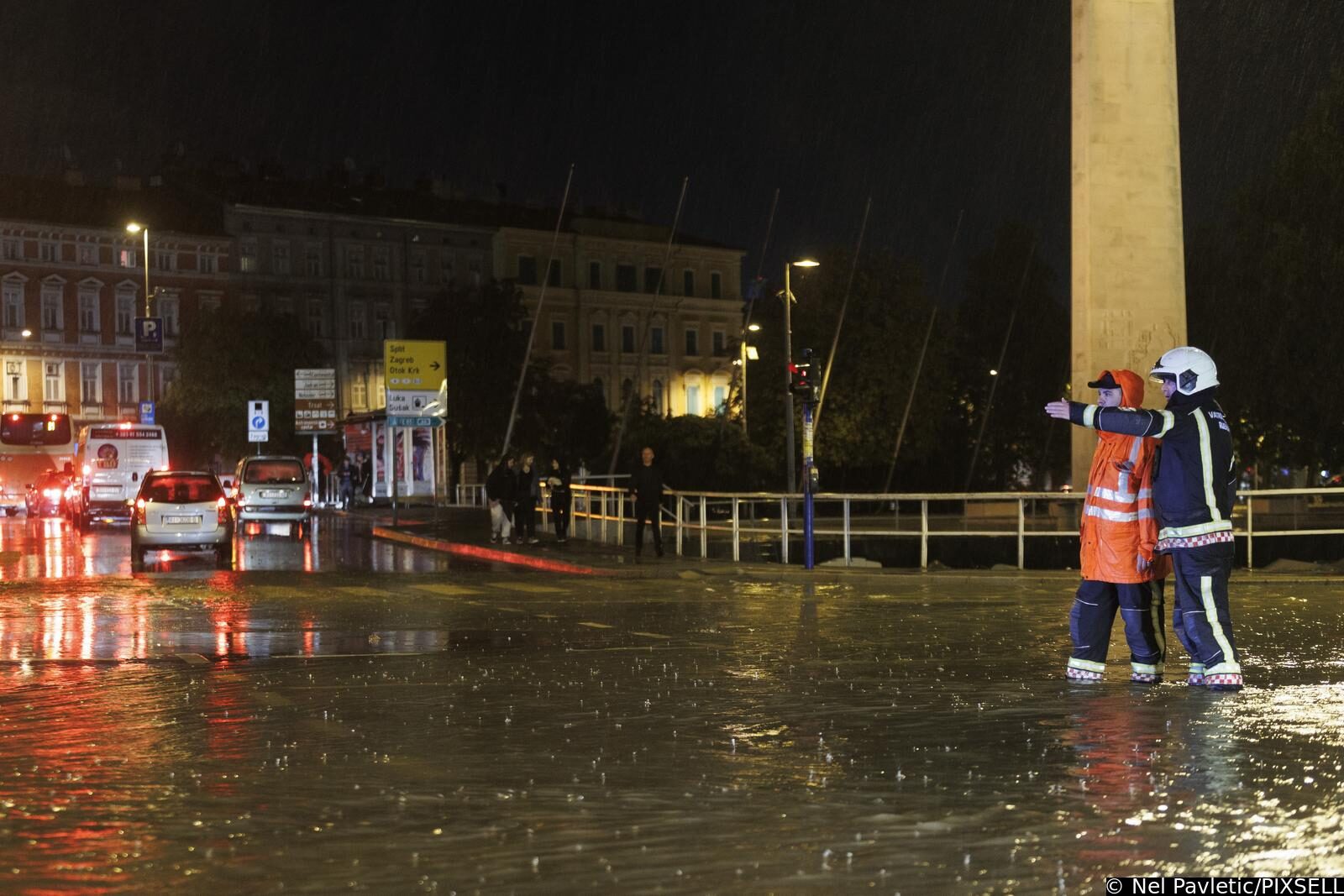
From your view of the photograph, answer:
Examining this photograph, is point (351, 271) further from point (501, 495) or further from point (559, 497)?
point (501, 495)

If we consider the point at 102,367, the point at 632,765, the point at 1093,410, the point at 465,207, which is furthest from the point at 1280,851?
the point at 465,207

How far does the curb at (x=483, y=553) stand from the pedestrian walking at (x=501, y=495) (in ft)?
2.38

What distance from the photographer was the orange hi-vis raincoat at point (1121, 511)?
1025cm

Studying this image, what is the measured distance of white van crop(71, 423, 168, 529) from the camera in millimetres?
43250

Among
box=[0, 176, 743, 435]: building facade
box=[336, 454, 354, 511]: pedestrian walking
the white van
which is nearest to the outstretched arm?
the white van

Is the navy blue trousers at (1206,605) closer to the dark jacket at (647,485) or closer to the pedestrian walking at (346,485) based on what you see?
the dark jacket at (647,485)

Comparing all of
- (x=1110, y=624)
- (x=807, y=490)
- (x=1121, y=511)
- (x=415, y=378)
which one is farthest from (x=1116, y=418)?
(x=415, y=378)

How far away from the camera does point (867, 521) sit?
168 ft

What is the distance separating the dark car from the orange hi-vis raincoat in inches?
2021

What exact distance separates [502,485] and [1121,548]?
2313cm

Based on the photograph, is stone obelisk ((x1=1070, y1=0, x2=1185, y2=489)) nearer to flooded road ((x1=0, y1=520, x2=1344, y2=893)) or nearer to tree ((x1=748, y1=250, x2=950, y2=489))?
flooded road ((x1=0, y1=520, x2=1344, y2=893))

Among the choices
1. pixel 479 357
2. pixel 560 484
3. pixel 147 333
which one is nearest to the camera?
pixel 560 484

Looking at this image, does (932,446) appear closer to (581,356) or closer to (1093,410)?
(581,356)

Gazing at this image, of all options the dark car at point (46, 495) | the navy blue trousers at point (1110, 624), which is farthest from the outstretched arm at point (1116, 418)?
the dark car at point (46, 495)
